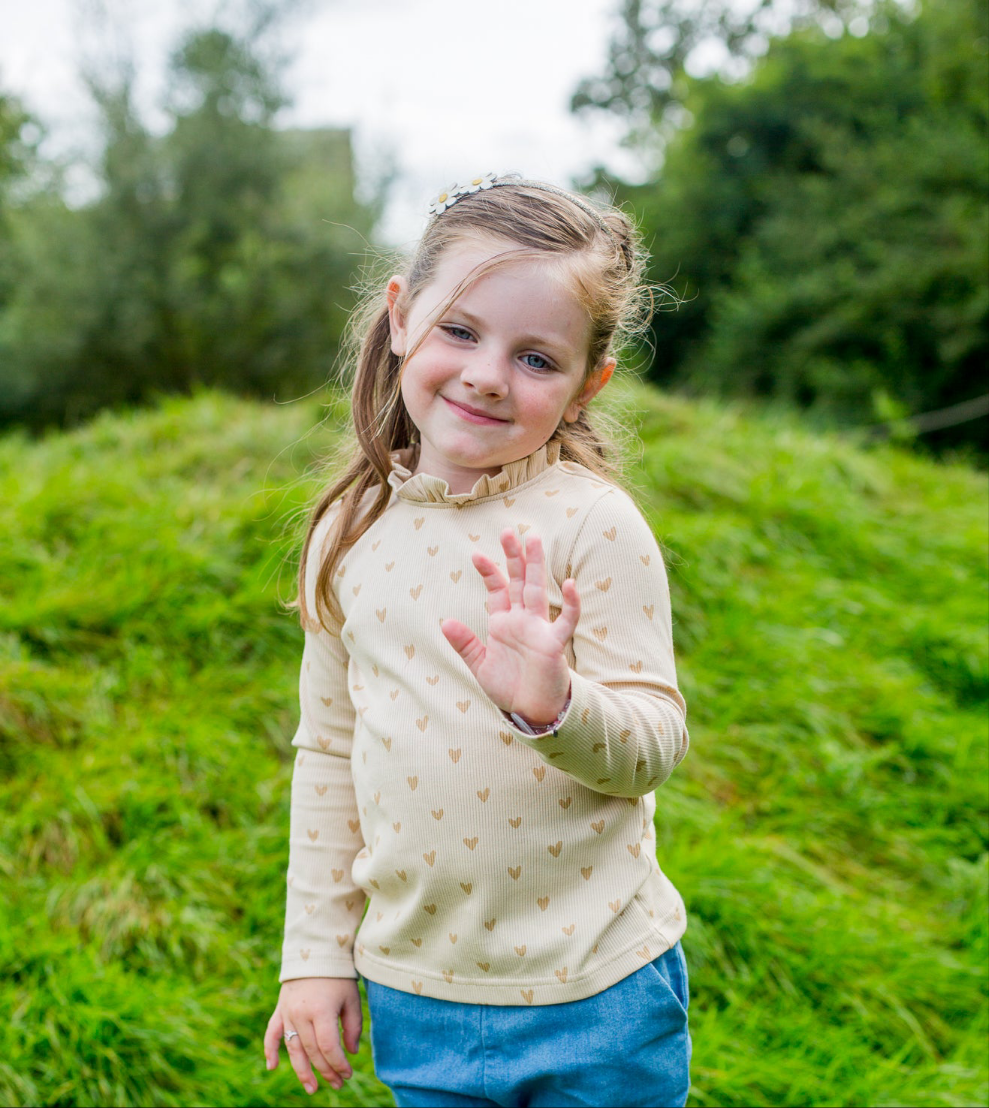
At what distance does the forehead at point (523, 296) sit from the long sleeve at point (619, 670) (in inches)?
8.6

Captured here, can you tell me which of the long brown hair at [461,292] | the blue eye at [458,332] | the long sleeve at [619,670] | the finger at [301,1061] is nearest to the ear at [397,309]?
the long brown hair at [461,292]

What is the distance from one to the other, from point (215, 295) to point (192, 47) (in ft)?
7.50

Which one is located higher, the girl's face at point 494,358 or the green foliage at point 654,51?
the green foliage at point 654,51

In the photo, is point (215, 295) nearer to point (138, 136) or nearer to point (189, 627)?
point (138, 136)

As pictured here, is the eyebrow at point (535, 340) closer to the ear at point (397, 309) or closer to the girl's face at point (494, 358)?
the girl's face at point (494, 358)

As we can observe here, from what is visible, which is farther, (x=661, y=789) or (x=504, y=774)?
(x=661, y=789)

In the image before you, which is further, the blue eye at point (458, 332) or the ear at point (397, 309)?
the ear at point (397, 309)

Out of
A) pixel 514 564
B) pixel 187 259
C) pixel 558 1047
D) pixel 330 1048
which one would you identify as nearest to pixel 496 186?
pixel 514 564

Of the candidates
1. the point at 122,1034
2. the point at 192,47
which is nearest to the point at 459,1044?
the point at 122,1034

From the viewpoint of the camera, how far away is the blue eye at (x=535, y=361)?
119cm

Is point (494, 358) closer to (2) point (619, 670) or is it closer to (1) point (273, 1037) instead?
(2) point (619, 670)

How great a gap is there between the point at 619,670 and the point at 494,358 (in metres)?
0.40

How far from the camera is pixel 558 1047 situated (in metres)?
1.16

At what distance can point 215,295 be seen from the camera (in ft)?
31.2
